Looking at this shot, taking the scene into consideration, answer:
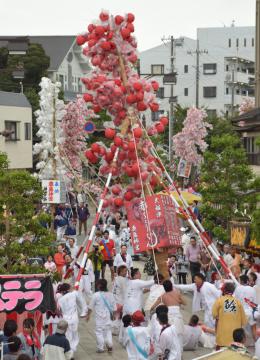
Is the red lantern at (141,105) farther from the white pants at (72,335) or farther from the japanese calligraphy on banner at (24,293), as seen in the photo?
the japanese calligraphy on banner at (24,293)

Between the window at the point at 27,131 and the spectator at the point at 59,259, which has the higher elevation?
the window at the point at 27,131

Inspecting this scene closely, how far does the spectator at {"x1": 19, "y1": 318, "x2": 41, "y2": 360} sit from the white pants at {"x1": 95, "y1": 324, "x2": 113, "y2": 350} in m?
3.23

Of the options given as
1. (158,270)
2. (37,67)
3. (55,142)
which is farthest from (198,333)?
(37,67)

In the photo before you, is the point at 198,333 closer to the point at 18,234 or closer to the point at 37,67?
the point at 18,234

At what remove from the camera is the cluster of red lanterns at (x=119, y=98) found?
664 inches

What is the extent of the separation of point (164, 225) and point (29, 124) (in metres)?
33.1

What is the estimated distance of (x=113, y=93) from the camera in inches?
665

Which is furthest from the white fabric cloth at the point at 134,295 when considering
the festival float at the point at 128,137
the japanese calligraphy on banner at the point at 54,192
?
the japanese calligraphy on banner at the point at 54,192

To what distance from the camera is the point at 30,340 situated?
12.6 metres

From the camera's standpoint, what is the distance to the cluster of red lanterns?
16.9 m

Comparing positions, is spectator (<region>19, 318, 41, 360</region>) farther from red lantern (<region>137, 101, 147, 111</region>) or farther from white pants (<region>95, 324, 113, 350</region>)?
red lantern (<region>137, 101, 147, 111</region>)

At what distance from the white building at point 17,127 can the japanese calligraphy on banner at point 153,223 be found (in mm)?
28551

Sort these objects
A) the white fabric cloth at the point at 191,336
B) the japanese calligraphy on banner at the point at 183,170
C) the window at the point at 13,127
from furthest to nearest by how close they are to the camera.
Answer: the window at the point at 13,127 < the japanese calligraphy on banner at the point at 183,170 < the white fabric cloth at the point at 191,336

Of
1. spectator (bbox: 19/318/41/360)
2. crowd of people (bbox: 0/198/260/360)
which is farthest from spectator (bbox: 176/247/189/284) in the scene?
spectator (bbox: 19/318/41/360)
